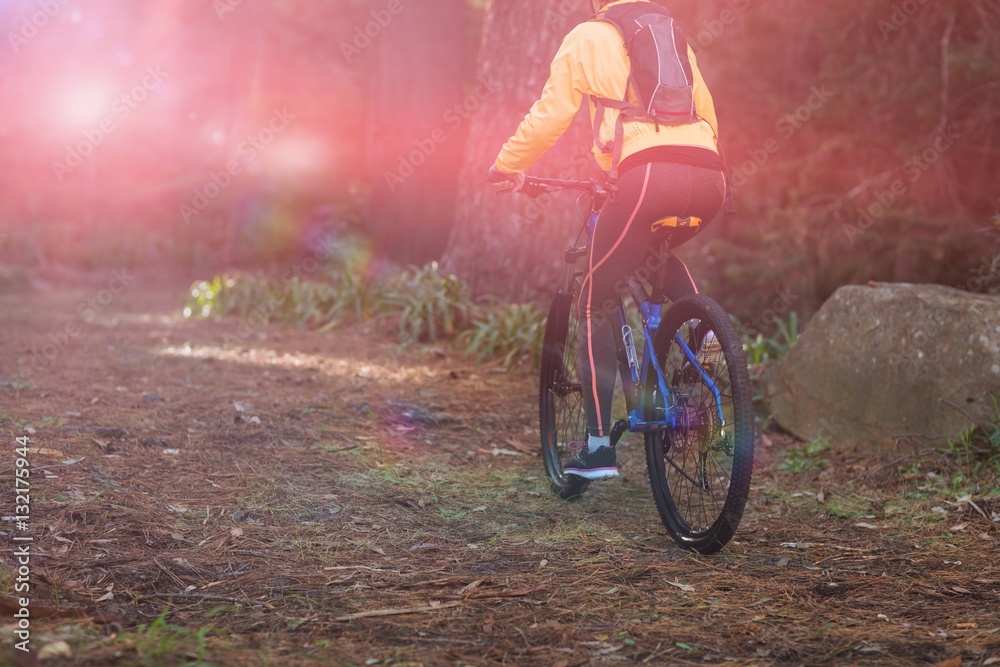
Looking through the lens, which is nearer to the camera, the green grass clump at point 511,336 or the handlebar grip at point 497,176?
the handlebar grip at point 497,176

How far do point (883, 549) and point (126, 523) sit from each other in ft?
8.53

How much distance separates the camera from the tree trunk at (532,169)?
21.9 ft

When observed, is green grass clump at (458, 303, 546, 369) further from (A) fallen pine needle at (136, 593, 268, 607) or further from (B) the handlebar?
(A) fallen pine needle at (136, 593, 268, 607)

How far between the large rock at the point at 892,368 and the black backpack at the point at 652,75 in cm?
191

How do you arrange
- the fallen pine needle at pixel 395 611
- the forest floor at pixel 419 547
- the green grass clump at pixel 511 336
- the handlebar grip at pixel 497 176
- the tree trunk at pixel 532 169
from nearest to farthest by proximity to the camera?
1. the forest floor at pixel 419 547
2. the fallen pine needle at pixel 395 611
3. the handlebar grip at pixel 497 176
4. the green grass clump at pixel 511 336
5. the tree trunk at pixel 532 169

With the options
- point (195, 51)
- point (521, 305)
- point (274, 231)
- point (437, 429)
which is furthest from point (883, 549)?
point (195, 51)

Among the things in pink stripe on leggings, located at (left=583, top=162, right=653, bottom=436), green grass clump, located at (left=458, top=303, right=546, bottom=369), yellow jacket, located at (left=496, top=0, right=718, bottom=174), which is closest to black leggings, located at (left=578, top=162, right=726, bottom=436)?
pink stripe on leggings, located at (left=583, top=162, right=653, bottom=436)

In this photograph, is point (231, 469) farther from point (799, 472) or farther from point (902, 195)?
point (902, 195)

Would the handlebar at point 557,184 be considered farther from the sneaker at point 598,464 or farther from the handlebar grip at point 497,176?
the sneaker at point 598,464

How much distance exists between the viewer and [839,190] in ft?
25.5

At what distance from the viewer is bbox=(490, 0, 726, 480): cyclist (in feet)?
10.4

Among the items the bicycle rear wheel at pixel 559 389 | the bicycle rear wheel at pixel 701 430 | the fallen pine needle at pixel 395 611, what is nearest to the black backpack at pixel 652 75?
the bicycle rear wheel at pixel 701 430

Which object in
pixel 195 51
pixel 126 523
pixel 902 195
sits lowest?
pixel 126 523

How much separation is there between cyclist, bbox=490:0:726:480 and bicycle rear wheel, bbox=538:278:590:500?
376 mm
